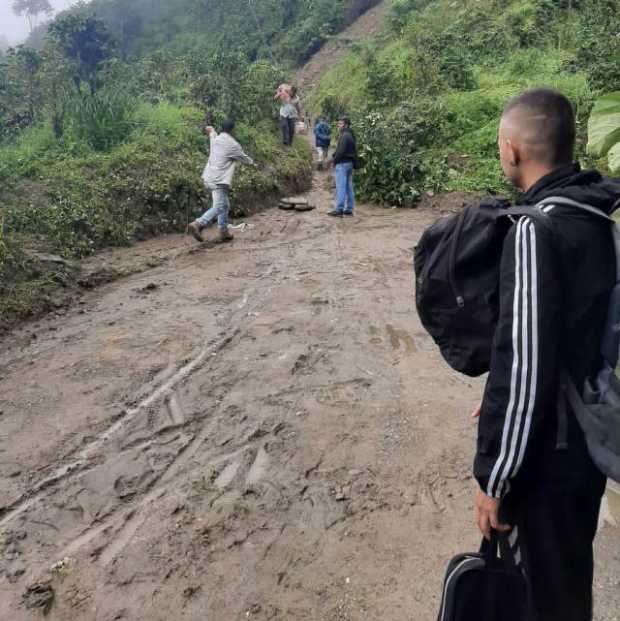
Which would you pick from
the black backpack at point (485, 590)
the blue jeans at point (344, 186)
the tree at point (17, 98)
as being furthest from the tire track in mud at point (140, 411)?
the tree at point (17, 98)

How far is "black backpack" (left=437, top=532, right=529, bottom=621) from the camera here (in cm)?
174

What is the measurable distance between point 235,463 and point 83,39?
1657cm

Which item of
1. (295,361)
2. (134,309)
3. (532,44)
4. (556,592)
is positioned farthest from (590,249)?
(532,44)

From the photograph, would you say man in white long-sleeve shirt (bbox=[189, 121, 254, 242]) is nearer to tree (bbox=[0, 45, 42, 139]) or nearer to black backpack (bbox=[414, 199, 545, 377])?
tree (bbox=[0, 45, 42, 139])

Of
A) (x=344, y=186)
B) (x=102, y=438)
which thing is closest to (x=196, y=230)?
(x=344, y=186)

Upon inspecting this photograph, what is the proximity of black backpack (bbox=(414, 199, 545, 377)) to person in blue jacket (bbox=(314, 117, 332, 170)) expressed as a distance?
1348 cm

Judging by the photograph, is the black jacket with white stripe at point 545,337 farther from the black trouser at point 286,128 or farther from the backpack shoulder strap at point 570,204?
the black trouser at point 286,128

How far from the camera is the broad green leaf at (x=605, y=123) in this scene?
2721mm

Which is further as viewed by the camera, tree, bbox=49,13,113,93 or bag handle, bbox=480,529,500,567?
tree, bbox=49,13,113,93

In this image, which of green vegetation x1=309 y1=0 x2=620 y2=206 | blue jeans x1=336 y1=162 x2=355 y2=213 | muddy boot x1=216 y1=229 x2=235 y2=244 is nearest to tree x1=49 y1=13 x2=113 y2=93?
green vegetation x1=309 y1=0 x2=620 y2=206

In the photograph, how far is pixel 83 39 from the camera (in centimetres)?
1664

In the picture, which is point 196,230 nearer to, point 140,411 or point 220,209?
point 220,209

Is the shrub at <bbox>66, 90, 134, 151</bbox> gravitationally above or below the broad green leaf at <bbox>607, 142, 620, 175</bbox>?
above

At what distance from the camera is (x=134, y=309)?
611 cm
